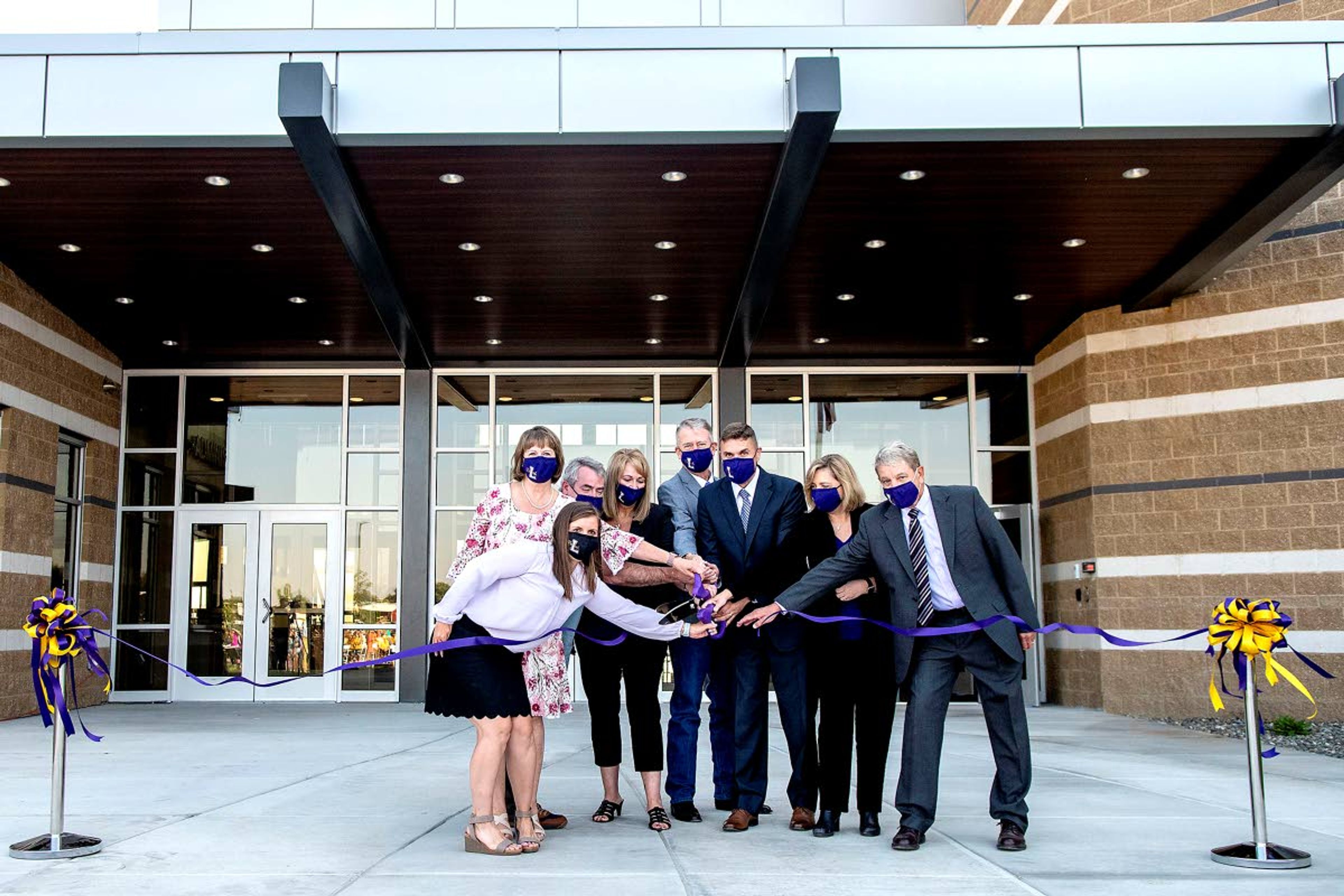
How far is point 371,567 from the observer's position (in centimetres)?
1580

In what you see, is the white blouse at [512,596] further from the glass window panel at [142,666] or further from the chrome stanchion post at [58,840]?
the glass window panel at [142,666]

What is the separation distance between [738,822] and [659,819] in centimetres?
38

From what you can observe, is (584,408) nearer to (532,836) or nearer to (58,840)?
(532,836)

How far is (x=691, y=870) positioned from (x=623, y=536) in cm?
152

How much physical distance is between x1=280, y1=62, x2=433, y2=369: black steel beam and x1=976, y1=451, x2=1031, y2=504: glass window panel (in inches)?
311

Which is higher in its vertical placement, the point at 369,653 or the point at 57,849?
the point at 369,653

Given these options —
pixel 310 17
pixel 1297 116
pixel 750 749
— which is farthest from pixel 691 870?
pixel 310 17

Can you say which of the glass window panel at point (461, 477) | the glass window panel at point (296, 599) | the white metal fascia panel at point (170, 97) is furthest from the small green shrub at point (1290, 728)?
the glass window panel at point (296, 599)

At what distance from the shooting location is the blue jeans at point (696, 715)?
5.86 meters

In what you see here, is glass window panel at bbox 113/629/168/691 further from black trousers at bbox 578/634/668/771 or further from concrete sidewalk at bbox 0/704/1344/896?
black trousers at bbox 578/634/668/771

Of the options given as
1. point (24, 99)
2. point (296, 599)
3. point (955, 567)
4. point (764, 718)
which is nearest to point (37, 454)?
point (296, 599)

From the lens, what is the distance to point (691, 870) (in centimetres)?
480

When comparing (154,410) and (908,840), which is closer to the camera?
(908,840)

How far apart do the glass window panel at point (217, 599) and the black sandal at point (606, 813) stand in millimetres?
10883
